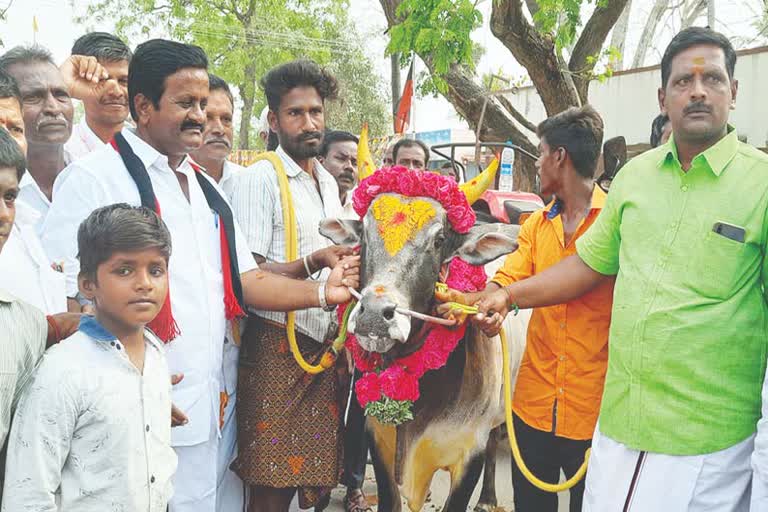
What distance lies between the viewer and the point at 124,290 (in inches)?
89.7

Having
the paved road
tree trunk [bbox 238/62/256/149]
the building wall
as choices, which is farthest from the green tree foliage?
the paved road

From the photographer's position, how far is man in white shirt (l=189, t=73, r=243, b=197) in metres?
4.43

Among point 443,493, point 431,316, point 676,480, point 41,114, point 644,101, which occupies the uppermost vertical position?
point 644,101

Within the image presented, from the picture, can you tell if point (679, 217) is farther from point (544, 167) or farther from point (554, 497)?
point (554, 497)

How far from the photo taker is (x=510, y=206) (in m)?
6.60

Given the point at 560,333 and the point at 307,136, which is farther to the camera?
the point at 307,136

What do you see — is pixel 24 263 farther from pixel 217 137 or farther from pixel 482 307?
pixel 217 137

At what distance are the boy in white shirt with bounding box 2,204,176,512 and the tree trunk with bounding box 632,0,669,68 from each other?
2519 centimetres

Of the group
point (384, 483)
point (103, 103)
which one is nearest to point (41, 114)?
point (103, 103)

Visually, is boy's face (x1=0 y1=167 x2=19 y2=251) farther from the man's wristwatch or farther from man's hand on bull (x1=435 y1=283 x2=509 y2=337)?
man's hand on bull (x1=435 y1=283 x2=509 y2=337)

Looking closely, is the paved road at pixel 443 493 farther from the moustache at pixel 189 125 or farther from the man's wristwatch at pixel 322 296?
the moustache at pixel 189 125

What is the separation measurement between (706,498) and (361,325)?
141cm

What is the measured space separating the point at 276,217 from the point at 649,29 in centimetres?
2460

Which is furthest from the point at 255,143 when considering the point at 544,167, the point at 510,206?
the point at 544,167
